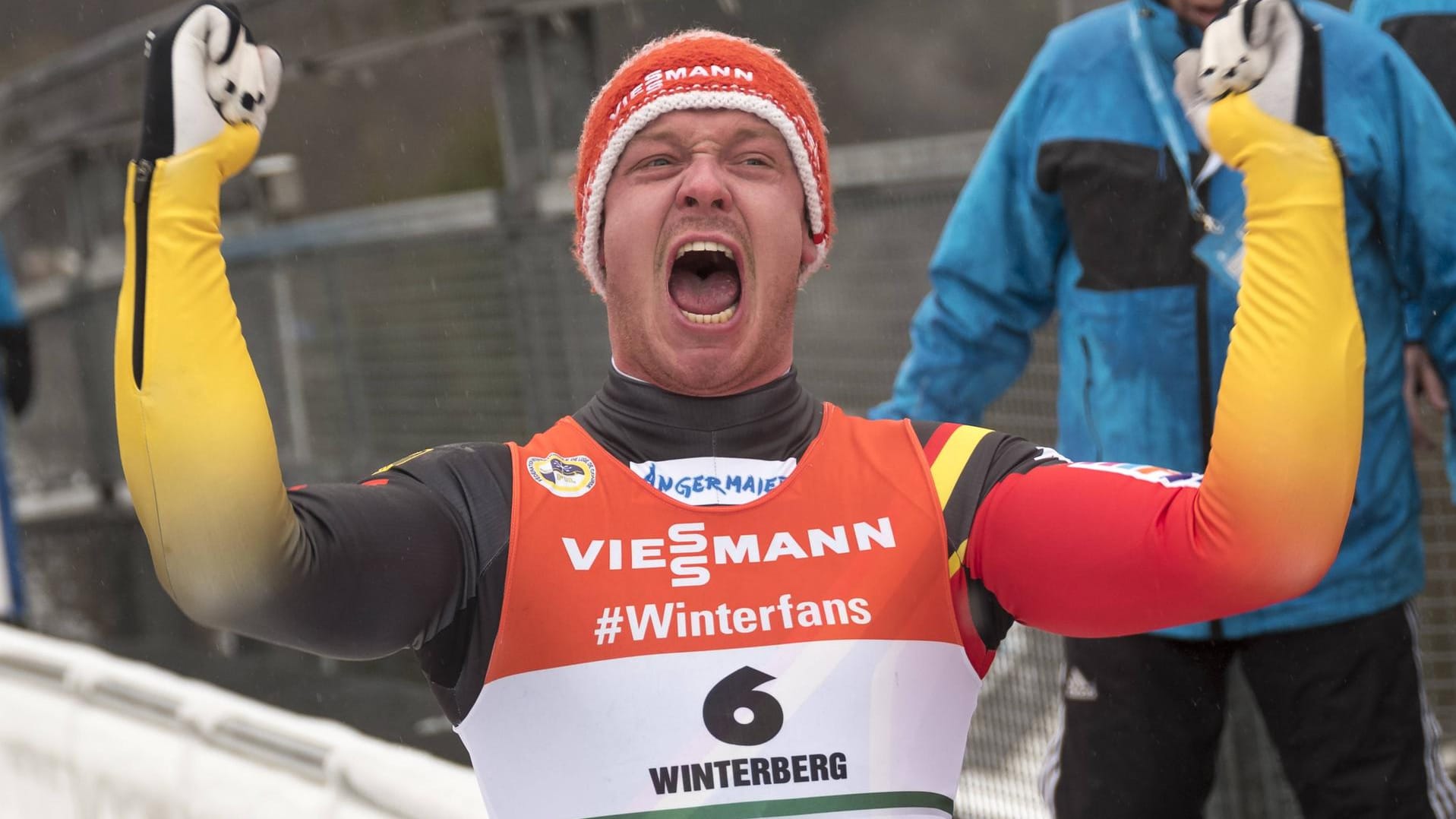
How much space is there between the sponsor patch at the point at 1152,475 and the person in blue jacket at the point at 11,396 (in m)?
5.16

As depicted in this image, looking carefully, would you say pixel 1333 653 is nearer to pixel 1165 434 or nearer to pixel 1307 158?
pixel 1165 434

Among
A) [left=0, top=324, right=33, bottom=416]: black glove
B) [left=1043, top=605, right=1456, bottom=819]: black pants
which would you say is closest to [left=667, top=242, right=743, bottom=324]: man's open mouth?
[left=1043, top=605, right=1456, bottom=819]: black pants

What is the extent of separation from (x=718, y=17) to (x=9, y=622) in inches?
133

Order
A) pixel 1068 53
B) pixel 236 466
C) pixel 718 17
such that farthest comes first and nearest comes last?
pixel 718 17, pixel 1068 53, pixel 236 466

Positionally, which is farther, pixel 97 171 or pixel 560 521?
pixel 97 171

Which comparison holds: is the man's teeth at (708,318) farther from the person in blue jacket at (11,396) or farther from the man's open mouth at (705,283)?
the person in blue jacket at (11,396)

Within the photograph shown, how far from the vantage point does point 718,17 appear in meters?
5.05

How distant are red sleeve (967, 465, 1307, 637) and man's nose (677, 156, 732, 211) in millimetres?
504

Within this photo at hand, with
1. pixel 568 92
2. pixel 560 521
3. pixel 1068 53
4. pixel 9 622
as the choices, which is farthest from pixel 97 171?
pixel 560 521

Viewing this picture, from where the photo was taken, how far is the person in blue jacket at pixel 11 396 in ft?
20.3

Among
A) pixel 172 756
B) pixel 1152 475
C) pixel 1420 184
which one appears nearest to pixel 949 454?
pixel 1152 475

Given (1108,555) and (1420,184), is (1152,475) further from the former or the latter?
(1420,184)

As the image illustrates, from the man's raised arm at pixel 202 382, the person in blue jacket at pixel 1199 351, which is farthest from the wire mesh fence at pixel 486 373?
the man's raised arm at pixel 202 382

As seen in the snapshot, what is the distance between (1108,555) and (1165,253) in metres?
1.11
